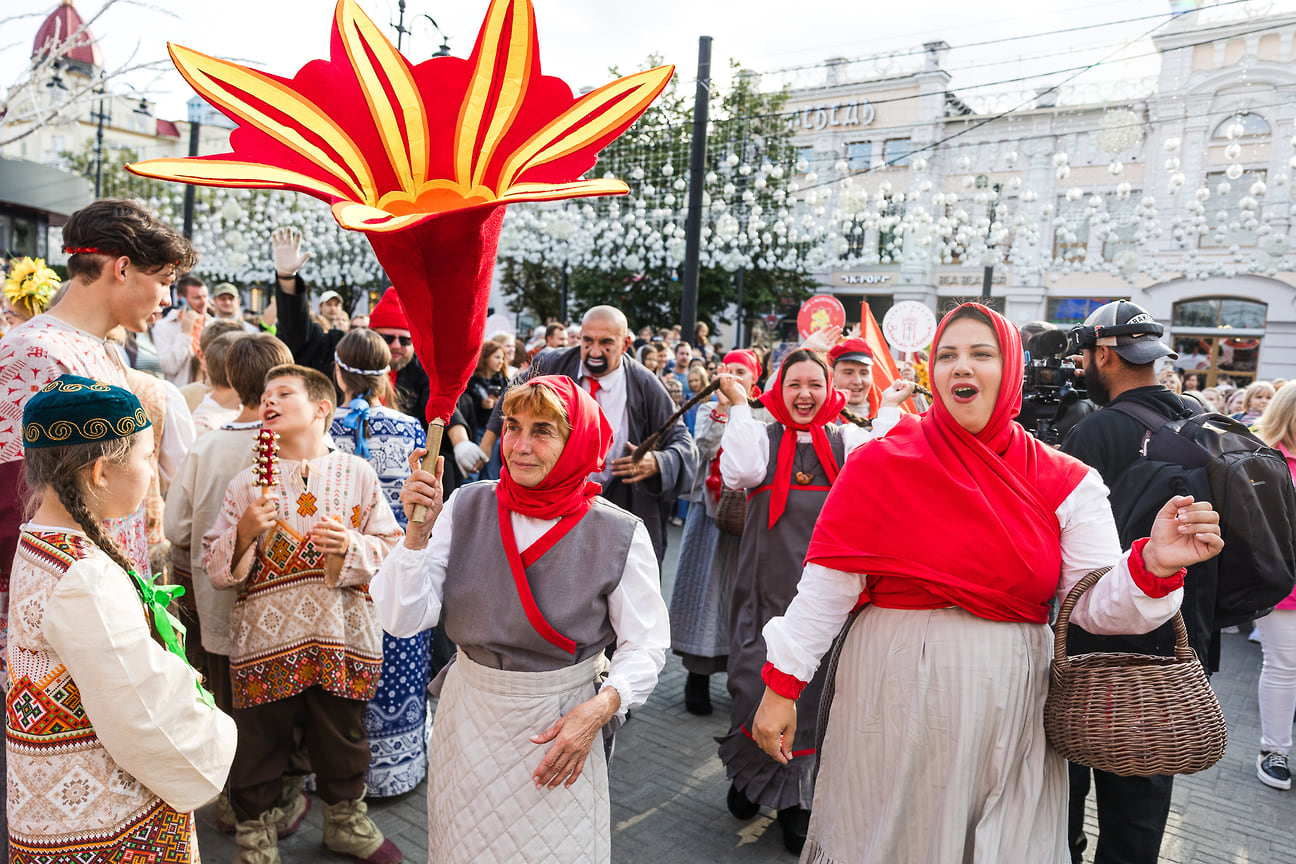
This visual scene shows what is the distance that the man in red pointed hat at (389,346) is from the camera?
4.44m

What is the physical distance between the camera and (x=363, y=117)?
1826 millimetres

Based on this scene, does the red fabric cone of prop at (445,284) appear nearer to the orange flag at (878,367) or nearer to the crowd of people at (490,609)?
the crowd of people at (490,609)

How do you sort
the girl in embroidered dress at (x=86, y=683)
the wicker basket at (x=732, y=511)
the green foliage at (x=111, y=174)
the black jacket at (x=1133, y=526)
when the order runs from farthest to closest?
the green foliage at (x=111, y=174), the wicker basket at (x=732, y=511), the black jacket at (x=1133, y=526), the girl in embroidered dress at (x=86, y=683)

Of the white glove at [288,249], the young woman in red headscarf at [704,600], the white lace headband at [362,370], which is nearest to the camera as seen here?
the white glove at [288,249]

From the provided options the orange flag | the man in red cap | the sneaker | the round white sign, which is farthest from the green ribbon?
the round white sign

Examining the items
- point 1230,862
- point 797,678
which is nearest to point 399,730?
point 797,678

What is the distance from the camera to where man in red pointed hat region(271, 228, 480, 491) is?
14.6ft

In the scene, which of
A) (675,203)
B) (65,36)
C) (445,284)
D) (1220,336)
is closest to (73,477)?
(445,284)

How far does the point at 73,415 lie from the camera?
2.00 metres

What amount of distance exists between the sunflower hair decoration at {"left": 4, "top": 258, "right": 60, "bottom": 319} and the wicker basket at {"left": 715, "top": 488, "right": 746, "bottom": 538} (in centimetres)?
344

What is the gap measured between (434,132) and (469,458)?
331cm

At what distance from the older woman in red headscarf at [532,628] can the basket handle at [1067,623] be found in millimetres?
1028

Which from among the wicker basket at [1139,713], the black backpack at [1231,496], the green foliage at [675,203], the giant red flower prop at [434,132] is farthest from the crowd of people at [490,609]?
the green foliage at [675,203]

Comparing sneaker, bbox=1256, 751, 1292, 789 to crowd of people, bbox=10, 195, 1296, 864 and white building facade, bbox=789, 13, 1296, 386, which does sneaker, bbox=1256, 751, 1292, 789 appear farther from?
white building facade, bbox=789, 13, 1296, 386
